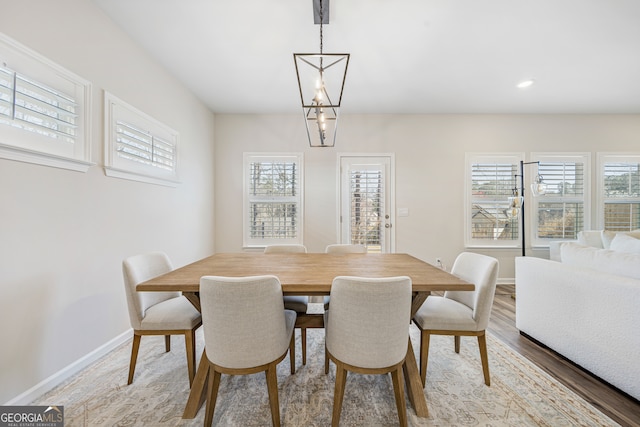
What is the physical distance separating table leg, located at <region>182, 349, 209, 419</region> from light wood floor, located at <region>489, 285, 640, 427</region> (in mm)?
2231

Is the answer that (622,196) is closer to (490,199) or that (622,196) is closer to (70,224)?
(490,199)

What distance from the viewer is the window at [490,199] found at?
378 cm

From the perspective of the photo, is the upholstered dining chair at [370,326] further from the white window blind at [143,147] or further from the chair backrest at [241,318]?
the white window blind at [143,147]

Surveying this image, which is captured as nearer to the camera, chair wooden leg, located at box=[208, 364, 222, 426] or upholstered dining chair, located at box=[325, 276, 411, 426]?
upholstered dining chair, located at box=[325, 276, 411, 426]

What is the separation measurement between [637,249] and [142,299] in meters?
3.43

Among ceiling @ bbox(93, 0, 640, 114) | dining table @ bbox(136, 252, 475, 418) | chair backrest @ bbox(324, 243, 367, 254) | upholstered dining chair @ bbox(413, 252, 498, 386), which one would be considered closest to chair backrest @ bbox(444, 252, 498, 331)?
upholstered dining chair @ bbox(413, 252, 498, 386)

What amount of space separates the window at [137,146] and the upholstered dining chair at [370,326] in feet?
6.89

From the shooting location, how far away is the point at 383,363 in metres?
1.14

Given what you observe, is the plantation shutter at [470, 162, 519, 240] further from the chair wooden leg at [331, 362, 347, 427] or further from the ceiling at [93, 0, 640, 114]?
the chair wooden leg at [331, 362, 347, 427]

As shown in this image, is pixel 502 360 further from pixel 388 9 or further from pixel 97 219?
pixel 97 219

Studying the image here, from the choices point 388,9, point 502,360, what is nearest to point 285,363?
point 502,360

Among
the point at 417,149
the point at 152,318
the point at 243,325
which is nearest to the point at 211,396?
the point at 243,325

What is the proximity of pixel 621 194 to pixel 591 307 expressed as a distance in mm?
3732

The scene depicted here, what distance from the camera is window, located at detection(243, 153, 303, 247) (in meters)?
3.81
